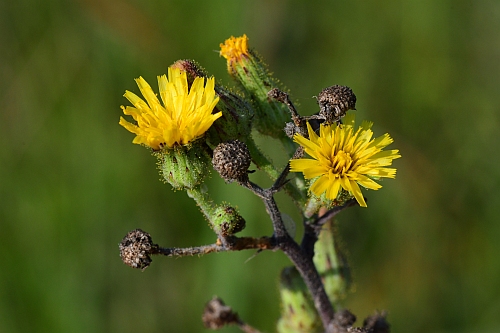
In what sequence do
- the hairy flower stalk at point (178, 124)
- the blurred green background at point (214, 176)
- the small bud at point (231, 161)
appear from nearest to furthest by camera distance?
the small bud at point (231, 161)
the hairy flower stalk at point (178, 124)
the blurred green background at point (214, 176)

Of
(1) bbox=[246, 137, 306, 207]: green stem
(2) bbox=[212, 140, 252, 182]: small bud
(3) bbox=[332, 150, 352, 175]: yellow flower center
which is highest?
(1) bbox=[246, 137, 306, 207]: green stem

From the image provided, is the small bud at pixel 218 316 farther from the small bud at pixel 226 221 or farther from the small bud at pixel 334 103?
the small bud at pixel 334 103

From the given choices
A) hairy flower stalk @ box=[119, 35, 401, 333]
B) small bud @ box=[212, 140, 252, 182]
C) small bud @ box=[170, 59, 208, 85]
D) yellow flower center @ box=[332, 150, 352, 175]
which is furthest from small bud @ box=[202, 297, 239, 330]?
small bud @ box=[170, 59, 208, 85]

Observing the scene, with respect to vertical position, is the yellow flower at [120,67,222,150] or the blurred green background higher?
the blurred green background

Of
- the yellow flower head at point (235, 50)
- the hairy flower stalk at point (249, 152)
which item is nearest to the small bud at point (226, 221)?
the hairy flower stalk at point (249, 152)

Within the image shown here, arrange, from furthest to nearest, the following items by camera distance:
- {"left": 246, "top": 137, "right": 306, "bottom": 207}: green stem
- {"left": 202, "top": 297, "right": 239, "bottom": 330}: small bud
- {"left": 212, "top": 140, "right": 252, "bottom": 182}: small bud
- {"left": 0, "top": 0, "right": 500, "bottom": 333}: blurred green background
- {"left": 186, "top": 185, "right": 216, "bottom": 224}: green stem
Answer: {"left": 0, "top": 0, "right": 500, "bottom": 333}: blurred green background → {"left": 202, "top": 297, "right": 239, "bottom": 330}: small bud → {"left": 246, "top": 137, "right": 306, "bottom": 207}: green stem → {"left": 186, "top": 185, "right": 216, "bottom": 224}: green stem → {"left": 212, "top": 140, "right": 252, "bottom": 182}: small bud

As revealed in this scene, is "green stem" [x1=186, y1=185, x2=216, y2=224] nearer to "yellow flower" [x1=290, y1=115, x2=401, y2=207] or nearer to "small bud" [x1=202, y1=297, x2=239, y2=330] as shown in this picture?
"yellow flower" [x1=290, y1=115, x2=401, y2=207]

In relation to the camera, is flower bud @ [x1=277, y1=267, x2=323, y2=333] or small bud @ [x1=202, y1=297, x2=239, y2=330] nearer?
flower bud @ [x1=277, y1=267, x2=323, y2=333]
